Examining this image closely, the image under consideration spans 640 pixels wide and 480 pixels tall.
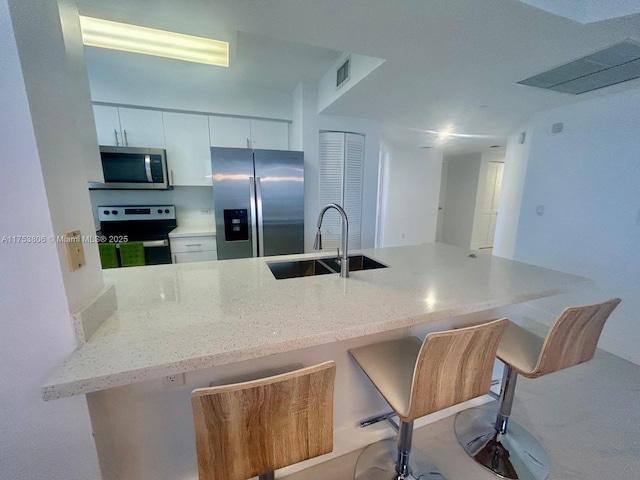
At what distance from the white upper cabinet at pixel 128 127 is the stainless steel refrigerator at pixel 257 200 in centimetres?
89

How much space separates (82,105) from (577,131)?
3701mm

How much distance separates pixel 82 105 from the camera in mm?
896

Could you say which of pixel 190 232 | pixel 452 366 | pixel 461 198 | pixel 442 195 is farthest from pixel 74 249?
pixel 442 195

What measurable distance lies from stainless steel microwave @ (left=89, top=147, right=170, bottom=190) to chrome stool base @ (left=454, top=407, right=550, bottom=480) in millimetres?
3386

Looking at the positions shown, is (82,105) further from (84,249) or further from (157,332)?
(157,332)

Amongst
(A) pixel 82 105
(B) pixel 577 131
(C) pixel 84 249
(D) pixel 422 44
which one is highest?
(D) pixel 422 44

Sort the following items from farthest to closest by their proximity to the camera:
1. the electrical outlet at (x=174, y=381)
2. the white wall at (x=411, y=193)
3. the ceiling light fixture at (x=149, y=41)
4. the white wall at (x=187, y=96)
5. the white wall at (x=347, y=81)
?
the white wall at (x=411, y=193) < the white wall at (x=187, y=96) < the white wall at (x=347, y=81) < the ceiling light fixture at (x=149, y=41) < the electrical outlet at (x=174, y=381)

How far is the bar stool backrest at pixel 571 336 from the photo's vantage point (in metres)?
1.08

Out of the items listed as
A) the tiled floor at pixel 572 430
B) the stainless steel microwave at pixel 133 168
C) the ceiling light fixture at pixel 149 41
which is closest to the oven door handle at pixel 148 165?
the stainless steel microwave at pixel 133 168

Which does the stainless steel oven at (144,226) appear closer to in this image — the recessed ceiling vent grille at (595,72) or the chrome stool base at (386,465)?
the chrome stool base at (386,465)

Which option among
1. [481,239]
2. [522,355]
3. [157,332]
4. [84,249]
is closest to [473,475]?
[522,355]

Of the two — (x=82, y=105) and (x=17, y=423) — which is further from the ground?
(x=82, y=105)

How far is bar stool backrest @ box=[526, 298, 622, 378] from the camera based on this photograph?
3.55ft

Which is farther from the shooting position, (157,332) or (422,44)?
(422,44)
